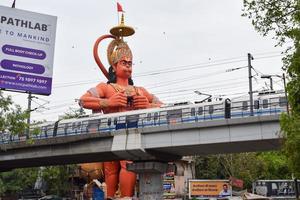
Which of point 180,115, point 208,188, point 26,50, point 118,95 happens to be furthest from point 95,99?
point 26,50

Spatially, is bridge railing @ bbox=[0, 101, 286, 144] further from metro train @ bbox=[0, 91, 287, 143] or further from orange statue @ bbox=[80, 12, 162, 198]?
orange statue @ bbox=[80, 12, 162, 198]

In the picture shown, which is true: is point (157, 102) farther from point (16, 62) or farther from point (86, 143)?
point (16, 62)

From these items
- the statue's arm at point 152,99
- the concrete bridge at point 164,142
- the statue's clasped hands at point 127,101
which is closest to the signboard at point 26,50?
the concrete bridge at point 164,142

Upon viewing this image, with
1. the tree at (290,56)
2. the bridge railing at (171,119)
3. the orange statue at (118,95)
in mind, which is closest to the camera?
the tree at (290,56)

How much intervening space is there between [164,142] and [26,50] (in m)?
14.8

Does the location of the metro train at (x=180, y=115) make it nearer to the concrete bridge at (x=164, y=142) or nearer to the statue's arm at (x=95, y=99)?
the concrete bridge at (x=164, y=142)

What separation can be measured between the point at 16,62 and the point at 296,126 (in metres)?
12.3

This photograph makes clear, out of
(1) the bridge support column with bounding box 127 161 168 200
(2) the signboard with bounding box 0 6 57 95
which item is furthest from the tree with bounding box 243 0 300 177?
(1) the bridge support column with bounding box 127 161 168 200

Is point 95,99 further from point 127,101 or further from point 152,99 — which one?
point 152,99

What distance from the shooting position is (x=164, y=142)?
110ft

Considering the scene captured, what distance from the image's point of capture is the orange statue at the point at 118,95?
141ft

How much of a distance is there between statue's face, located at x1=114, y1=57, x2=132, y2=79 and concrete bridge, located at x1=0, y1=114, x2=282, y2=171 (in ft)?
32.1

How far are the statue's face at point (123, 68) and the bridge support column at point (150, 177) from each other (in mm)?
13125

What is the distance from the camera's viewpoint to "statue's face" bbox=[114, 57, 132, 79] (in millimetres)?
47094
